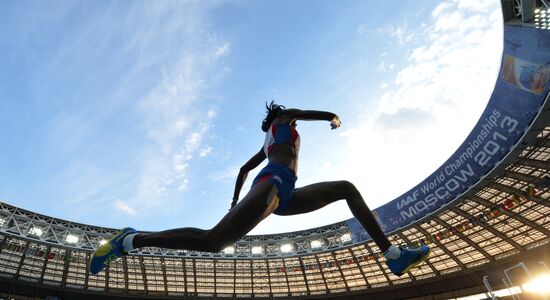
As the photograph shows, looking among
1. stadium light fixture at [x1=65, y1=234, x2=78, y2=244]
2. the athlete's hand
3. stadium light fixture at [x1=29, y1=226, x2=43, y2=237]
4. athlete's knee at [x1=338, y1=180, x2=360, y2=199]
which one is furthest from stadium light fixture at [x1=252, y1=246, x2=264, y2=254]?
athlete's knee at [x1=338, y1=180, x2=360, y2=199]

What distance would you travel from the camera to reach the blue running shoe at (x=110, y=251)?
323 centimetres

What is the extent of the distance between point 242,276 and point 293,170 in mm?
31108

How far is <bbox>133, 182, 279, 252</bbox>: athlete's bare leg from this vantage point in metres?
2.64

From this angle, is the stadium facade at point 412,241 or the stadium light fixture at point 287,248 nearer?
the stadium facade at point 412,241

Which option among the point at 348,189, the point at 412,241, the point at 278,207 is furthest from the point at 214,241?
the point at 412,241

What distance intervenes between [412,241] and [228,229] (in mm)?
27407

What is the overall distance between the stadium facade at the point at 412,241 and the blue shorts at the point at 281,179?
11139 mm

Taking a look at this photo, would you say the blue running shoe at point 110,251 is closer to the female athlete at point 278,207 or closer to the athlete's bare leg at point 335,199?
the female athlete at point 278,207

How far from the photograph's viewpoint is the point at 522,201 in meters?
21.5

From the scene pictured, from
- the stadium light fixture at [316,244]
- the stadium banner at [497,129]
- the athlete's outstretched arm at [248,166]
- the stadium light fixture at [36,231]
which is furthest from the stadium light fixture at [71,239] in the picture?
the athlete's outstretched arm at [248,166]

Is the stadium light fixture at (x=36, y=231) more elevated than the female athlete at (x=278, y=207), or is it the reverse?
the stadium light fixture at (x=36, y=231)

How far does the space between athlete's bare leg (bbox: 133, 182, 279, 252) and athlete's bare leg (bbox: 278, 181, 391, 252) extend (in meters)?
0.46

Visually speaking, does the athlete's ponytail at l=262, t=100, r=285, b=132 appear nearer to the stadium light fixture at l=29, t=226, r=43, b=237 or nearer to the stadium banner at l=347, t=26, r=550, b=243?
the stadium banner at l=347, t=26, r=550, b=243

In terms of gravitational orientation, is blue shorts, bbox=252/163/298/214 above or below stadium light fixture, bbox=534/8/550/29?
below
